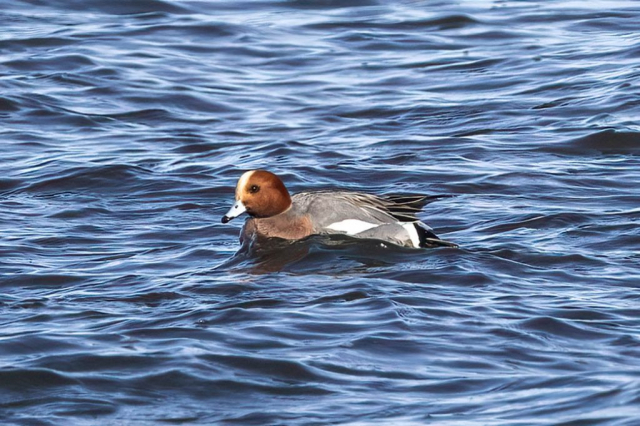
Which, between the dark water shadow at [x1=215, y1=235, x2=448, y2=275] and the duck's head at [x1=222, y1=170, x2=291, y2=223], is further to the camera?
the duck's head at [x1=222, y1=170, x2=291, y2=223]

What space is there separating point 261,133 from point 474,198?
2.85 meters

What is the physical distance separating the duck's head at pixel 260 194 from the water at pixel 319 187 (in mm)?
319

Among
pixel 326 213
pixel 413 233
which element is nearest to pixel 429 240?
pixel 413 233

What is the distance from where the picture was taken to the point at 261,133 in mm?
12070

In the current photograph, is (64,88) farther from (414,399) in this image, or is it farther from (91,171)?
(414,399)

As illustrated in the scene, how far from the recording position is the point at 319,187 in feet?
33.7

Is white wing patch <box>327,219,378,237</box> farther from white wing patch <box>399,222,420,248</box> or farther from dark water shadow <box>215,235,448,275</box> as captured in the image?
white wing patch <box>399,222,420,248</box>

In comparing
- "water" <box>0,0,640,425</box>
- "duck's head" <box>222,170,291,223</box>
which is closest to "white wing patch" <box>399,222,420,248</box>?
"water" <box>0,0,640,425</box>

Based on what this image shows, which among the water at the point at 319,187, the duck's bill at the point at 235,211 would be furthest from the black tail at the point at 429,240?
the duck's bill at the point at 235,211

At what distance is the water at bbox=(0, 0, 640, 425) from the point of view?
18.9ft

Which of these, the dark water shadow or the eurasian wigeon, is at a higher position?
the eurasian wigeon

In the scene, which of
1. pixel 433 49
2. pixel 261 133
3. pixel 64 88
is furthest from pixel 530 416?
pixel 433 49

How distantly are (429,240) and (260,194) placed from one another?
111 centimetres

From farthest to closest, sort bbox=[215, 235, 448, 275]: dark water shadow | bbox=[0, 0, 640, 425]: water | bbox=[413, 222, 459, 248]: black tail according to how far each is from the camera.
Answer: bbox=[413, 222, 459, 248]: black tail < bbox=[215, 235, 448, 275]: dark water shadow < bbox=[0, 0, 640, 425]: water
